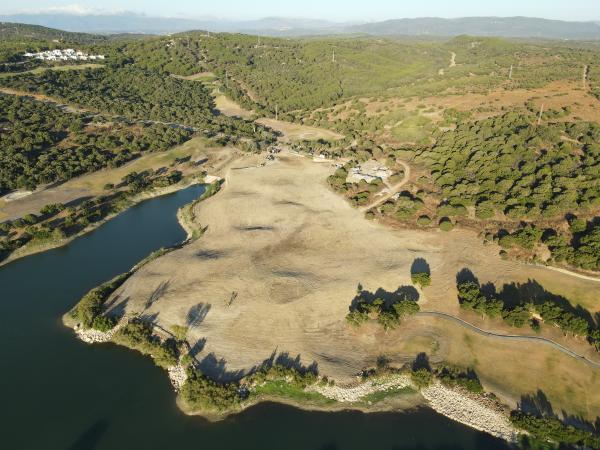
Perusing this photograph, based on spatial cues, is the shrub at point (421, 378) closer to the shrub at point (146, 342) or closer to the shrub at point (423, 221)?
the shrub at point (146, 342)

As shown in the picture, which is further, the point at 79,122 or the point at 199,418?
the point at 79,122

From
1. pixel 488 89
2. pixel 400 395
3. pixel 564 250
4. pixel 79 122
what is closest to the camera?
pixel 400 395

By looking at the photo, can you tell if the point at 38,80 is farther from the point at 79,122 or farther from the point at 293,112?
the point at 293,112

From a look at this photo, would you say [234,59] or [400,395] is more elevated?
[234,59]

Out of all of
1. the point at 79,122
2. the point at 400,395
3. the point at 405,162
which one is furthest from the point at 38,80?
the point at 400,395

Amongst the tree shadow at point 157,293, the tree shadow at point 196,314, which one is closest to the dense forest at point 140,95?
the tree shadow at point 157,293

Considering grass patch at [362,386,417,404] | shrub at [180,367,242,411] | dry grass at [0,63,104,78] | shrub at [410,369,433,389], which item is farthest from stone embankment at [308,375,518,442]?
dry grass at [0,63,104,78]

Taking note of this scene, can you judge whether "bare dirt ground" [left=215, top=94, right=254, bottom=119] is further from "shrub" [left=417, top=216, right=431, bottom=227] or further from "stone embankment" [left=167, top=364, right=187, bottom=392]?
"stone embankment" [left=167, top=364, right=187, bottom=392]
